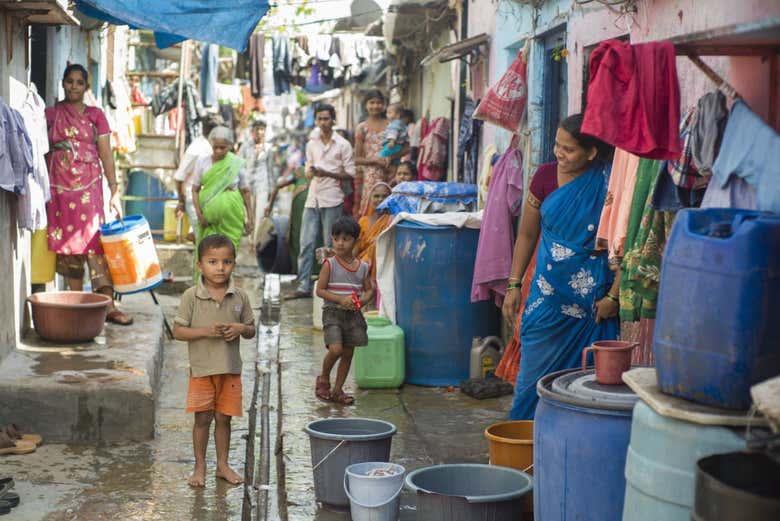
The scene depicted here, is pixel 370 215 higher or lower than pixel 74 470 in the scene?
higher

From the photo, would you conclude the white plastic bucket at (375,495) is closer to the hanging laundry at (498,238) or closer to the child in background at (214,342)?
the child in background at (214,342)

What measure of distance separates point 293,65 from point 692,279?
1564 centimetres

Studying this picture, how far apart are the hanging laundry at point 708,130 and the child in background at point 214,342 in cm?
247

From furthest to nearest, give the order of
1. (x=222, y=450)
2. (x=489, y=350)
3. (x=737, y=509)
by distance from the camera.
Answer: (x=489, y=350) < (x=222, y=450) < (x=737, y=509)

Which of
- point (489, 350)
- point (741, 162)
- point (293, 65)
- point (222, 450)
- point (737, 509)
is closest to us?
point (737, 509)

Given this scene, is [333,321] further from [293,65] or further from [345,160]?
[293,65]

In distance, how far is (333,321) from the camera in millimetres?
7320

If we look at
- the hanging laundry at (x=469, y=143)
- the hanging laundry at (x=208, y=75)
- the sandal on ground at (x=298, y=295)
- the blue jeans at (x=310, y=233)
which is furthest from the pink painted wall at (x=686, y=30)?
the hanging laundry at (x=208, y=75)

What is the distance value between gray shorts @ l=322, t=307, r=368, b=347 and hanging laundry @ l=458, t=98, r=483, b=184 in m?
3.28

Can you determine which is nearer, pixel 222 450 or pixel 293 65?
pixel 222 450

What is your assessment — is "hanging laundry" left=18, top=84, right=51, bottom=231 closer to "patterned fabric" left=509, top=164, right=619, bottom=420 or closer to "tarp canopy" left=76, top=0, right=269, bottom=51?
"tarp canopy" left=76, top=0, right=269, bottom=51

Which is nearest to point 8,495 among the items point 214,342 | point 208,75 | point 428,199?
Result: point 214,342

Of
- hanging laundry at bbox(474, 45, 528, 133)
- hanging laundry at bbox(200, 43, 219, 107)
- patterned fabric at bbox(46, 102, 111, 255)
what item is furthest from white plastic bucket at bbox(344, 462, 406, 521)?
hanging laundry at bbox(200, 43, 219, 107)

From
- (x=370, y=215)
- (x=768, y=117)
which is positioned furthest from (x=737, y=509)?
(x=370, y=215)
